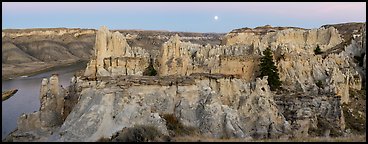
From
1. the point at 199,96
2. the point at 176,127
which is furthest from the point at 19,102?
the point at 176,127

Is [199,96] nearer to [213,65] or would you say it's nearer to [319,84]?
[213,65]

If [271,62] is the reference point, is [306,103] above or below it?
below

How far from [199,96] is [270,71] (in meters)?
8.08

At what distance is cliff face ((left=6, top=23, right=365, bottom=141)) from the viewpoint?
1928 centimetres

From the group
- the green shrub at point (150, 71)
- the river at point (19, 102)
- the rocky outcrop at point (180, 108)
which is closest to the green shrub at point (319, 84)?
the rocky outcrop at point (180, 108)

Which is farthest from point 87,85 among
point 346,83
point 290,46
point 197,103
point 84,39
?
point 84,39

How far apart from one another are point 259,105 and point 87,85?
26.2 ft

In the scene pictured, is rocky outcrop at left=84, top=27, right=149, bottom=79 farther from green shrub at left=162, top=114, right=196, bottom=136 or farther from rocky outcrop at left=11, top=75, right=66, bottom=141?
green shrub at left=162, top=114, right=196, bottom=136

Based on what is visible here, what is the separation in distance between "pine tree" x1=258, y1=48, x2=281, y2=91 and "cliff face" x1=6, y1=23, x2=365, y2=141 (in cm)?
68

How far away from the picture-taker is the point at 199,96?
21875 mm

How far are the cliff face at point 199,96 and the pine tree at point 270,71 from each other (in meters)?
0.68

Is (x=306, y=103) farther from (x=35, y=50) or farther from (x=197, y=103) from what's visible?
(x=35, y=50)

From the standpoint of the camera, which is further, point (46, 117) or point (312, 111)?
point (312, 111)

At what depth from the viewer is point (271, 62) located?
96.5 ft
